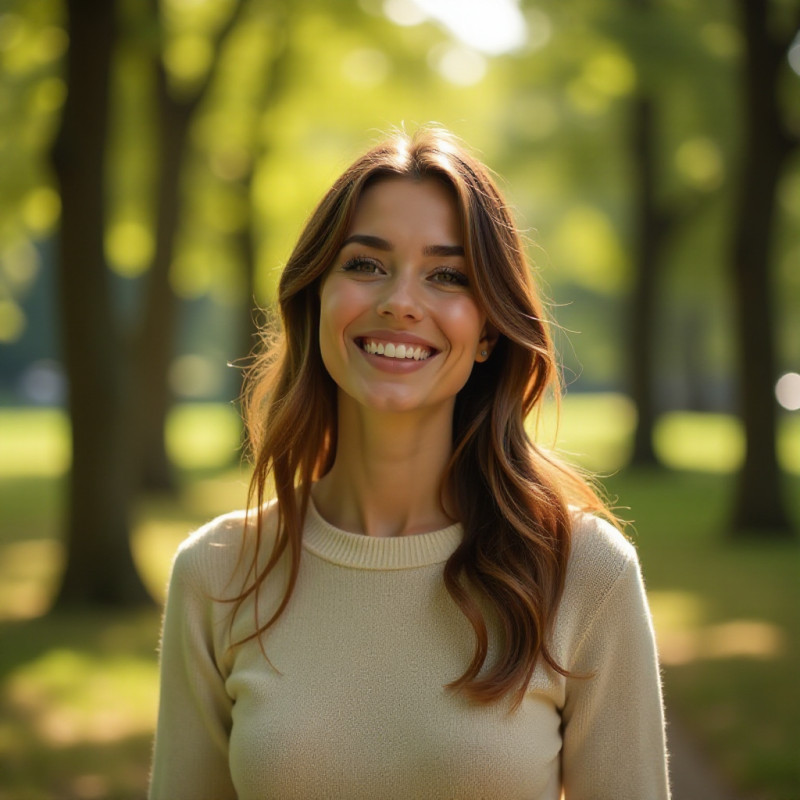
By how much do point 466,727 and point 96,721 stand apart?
456cm

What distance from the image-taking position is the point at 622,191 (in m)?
23.9

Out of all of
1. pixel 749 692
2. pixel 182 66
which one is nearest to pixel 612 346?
pixel 182 66

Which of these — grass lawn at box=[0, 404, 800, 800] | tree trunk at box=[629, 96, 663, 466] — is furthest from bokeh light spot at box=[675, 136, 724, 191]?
grass lawn at box=[0, 404, 800, 800]

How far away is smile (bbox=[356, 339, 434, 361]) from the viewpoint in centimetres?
276

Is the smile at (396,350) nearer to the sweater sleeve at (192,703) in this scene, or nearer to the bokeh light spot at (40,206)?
the sweater sleeve at (192,703)

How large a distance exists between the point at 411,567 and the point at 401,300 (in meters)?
0.67

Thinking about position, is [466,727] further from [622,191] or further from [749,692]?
[622,191]

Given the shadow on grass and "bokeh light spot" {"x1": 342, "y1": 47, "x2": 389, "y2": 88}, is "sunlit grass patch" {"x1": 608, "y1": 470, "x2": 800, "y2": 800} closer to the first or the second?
the shadow on grass

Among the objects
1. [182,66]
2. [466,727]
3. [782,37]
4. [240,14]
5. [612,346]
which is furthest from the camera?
[612,346]

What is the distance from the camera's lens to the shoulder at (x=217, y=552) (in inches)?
114

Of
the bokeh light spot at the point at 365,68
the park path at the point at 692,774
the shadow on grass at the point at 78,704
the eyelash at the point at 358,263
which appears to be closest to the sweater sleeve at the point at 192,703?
the eyelash at the point at 358,263

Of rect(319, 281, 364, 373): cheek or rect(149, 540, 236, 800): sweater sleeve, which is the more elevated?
rect(319, 281, 364, 373): cheek

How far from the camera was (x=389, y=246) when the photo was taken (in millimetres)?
2783

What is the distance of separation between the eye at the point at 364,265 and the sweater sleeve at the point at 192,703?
88cm
